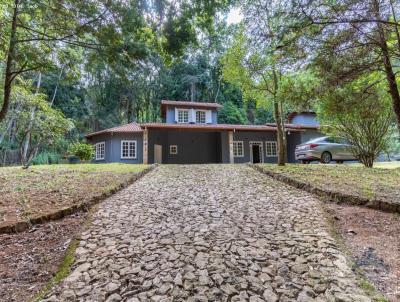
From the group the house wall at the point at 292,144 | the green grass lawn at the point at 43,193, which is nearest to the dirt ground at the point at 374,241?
the green grass lawn at the point at 43,193

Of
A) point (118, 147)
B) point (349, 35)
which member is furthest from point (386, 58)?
point (118, 147)

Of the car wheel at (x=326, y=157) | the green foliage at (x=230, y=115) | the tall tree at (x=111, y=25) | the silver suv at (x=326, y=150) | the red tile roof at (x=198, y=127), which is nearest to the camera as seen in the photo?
the tall tree at (x=111, y=25)

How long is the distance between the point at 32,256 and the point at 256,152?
19.4 metres

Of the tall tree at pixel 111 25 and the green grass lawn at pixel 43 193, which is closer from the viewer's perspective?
the green grass lawn at pixel 43 193

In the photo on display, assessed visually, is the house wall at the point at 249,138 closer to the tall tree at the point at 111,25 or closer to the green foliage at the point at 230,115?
the green foliage at the point at 230,115

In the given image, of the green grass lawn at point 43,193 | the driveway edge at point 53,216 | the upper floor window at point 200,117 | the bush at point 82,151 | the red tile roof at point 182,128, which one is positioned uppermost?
the upper floor window at point 200,117

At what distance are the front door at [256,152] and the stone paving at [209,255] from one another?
50.6 feet

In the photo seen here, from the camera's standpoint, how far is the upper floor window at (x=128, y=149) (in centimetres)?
1973

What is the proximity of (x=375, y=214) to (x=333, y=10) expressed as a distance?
145 inches

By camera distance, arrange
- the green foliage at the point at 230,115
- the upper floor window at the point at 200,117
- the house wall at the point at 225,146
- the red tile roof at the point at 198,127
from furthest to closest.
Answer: the green foliage at the point at 230,115 → the upper floor window at the point at 200,117 → the house wall at the point at 225,146 → the red tile roof at the point at 198,127

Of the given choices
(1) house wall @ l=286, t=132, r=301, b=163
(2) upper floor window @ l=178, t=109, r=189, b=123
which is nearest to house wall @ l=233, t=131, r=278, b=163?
(1) house wall @ l=286, t=132, r=301, b=163

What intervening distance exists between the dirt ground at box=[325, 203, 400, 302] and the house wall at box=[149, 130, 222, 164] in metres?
16.7

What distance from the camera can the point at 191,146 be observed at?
22500 mm

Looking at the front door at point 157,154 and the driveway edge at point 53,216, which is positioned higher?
the front door at point 157,154
